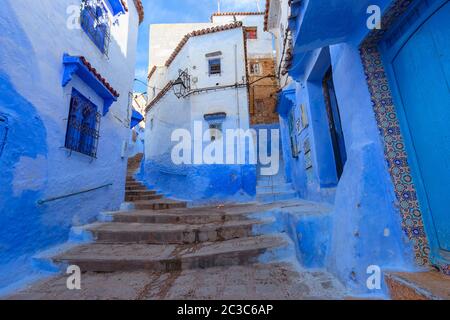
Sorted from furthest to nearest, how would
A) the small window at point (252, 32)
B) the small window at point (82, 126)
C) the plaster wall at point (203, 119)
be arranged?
the small window at point (252, 32), the plaster wall at point (203, 119), the small window at point (82, 126)

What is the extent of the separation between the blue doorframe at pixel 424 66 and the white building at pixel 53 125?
188 inches

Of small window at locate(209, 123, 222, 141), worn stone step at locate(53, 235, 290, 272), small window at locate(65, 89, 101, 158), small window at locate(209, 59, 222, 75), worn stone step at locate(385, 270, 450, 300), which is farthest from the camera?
small window at locate(209, 59, 222, 75)

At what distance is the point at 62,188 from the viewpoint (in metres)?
3.79

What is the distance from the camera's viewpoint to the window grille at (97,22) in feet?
15.6

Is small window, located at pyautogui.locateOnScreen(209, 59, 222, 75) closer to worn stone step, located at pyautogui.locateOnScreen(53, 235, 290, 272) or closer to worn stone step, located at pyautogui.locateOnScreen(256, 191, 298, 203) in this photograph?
worn stone step, located at pyautogui.locateOnScreen(256, 191, 298, 203)

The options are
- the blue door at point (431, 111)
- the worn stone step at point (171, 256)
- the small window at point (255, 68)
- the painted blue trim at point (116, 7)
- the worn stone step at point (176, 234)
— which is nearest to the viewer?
the blue door at point (431, 111)

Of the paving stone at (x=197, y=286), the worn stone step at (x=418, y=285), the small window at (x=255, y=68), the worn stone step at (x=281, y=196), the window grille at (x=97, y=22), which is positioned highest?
the small window at (x=255, y=68)

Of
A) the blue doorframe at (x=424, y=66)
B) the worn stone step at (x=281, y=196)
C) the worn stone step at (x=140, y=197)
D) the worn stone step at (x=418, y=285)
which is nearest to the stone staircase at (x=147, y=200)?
the worn stone step at (x=140, y=197)

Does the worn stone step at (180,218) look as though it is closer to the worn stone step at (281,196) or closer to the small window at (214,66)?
the worn stone step at (281,196)

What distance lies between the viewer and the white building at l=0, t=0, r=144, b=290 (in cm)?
284

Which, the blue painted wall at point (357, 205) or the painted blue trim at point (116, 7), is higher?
the painted blue trim at point (116, 7)

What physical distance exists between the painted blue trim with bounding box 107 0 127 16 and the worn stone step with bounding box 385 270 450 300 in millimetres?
8076

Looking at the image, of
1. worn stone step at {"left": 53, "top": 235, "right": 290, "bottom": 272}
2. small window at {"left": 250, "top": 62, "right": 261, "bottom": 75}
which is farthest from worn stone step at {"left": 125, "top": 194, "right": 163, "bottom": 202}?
small window at {"left": 250, "top": 62, "right": 261, "bottom": 75}

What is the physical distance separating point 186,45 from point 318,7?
9.66 meters
